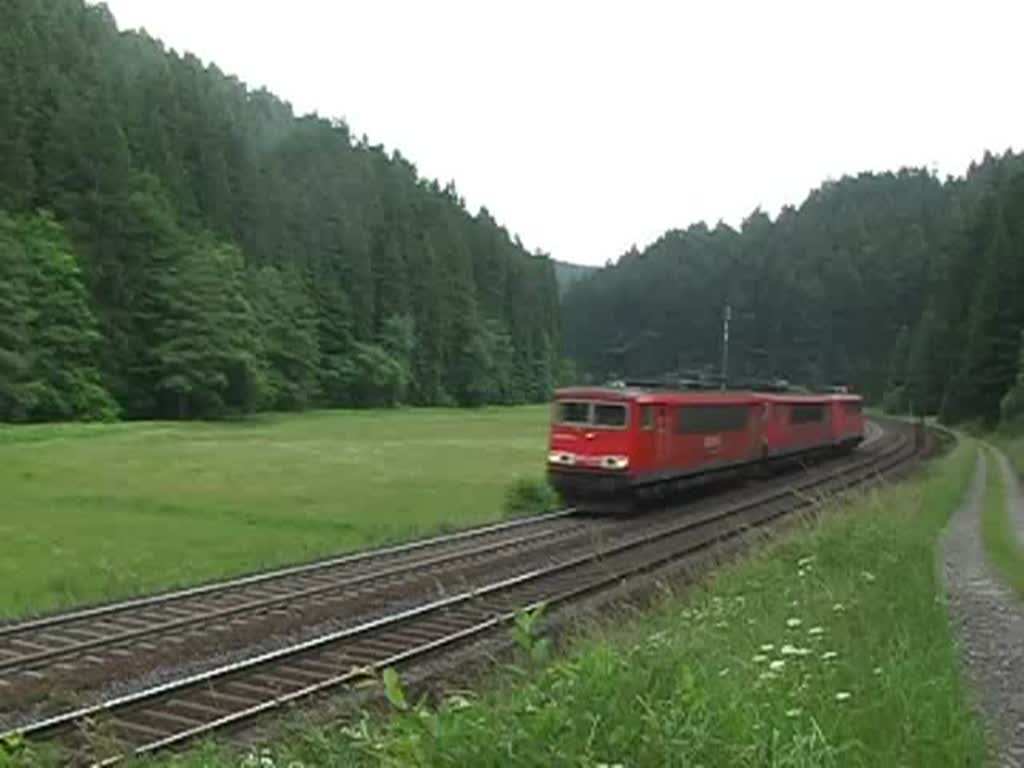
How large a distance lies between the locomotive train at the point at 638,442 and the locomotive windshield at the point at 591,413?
24 mm

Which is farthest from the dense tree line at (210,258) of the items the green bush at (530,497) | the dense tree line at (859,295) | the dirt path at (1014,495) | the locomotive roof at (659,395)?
the dirt path at (1014,495)

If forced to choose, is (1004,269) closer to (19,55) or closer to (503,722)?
(19,55)

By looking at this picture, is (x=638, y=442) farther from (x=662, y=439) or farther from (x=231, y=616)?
(x=231, y=616)

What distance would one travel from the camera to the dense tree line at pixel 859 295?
8438 cm

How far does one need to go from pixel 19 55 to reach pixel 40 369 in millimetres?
35128

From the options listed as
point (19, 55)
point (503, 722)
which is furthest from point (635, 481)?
point (19, 55)

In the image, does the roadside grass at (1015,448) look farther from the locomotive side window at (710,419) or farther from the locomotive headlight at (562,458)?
the locomotive headlight at (562,458)

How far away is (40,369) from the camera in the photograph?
237ft

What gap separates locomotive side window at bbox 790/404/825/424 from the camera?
4381cm

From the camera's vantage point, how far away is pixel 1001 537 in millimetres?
24141

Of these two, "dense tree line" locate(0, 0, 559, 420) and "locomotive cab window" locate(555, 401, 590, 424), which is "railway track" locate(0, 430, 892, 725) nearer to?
"locomotive cab window" locate(555, 401, 590, 424)

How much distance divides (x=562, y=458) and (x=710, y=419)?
18.3ft

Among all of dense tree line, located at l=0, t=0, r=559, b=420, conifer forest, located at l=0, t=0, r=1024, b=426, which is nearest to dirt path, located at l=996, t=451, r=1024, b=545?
conifer forest, located at l=0, t=0, r=1024, b=426

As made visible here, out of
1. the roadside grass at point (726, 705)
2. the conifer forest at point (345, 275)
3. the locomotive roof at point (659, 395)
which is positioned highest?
the conifer forest at point (345, 275)
